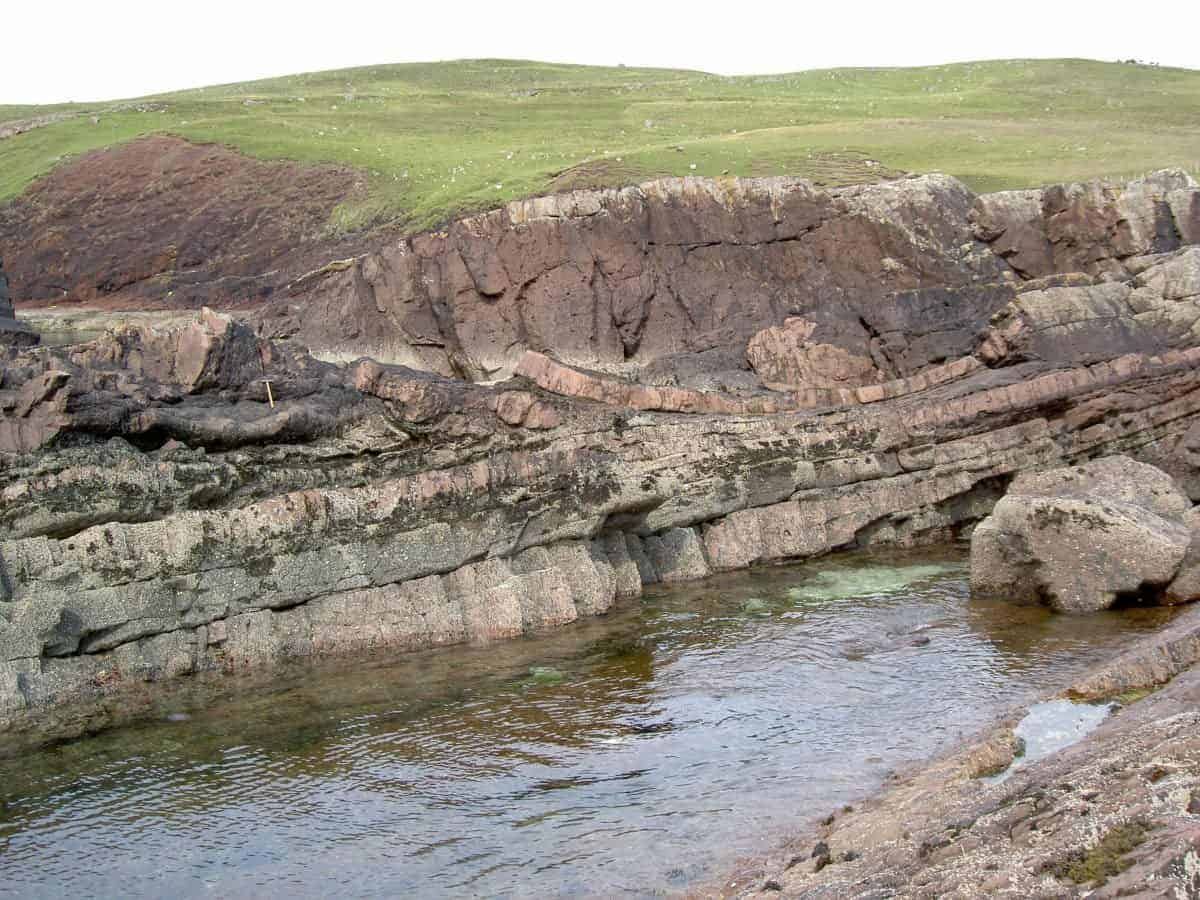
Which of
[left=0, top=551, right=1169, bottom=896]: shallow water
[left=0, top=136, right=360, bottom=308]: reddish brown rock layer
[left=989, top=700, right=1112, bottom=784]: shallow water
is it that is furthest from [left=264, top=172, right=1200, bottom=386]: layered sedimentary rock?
[left=989, top=700, right=1112, bottom=784]: shallow water

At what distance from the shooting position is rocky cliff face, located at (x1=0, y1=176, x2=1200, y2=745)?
1753 cm

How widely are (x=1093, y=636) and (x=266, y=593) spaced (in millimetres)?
10980

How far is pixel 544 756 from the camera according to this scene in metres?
14.5

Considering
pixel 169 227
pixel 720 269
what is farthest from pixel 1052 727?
pixel 169 227

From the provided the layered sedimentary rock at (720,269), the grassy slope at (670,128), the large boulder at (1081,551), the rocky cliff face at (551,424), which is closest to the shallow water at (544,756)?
the large boulder at (1081,551)

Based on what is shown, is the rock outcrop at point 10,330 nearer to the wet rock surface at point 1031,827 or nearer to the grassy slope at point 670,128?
the grassy slope at point 670,128

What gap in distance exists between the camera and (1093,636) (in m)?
17.5

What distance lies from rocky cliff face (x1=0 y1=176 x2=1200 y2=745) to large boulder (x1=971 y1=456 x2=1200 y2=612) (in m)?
4.04

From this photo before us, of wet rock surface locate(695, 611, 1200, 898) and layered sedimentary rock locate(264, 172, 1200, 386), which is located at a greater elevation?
layered sedimentary rock locate(264, 172, 1200, 386)

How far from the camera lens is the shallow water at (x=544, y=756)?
12.1m

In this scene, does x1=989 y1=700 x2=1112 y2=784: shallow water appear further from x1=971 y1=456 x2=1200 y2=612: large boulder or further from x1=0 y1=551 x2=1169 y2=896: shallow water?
x1=971 y1=456 x2=1200 y2=612: large boulder

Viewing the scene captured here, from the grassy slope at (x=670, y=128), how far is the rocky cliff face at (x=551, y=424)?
25.5 feet

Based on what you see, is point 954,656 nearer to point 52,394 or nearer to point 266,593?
point 266,593

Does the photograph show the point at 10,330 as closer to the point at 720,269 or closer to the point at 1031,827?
the point at 720,269
